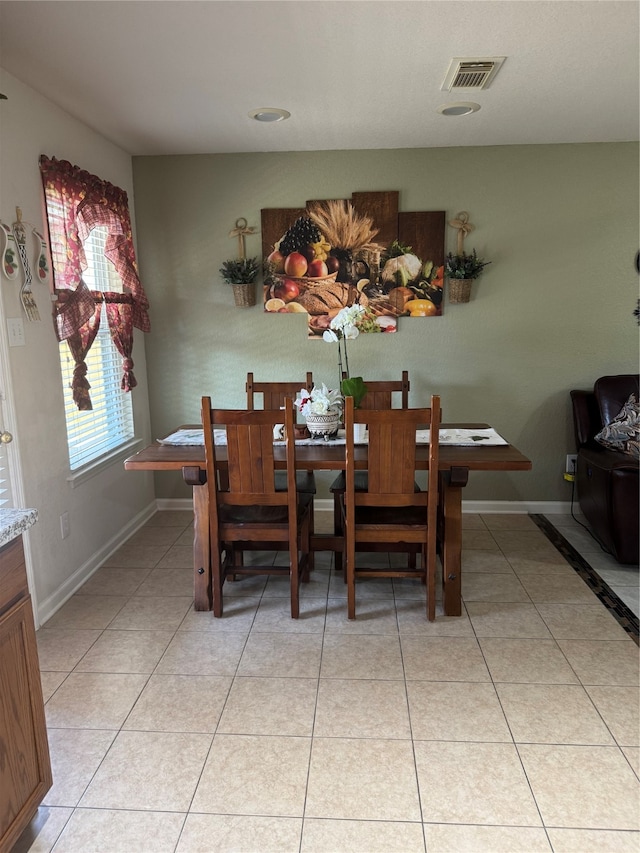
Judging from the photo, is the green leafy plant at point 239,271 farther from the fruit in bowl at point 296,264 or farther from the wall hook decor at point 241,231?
the fruit in bowl at point 296,264

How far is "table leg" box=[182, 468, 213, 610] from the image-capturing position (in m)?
2.93

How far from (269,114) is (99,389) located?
1.82 meters

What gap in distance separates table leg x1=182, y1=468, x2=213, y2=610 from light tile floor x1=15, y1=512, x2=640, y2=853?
8 cm

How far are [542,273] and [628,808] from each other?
319cm

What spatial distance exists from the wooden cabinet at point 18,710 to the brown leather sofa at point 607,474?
2.94m

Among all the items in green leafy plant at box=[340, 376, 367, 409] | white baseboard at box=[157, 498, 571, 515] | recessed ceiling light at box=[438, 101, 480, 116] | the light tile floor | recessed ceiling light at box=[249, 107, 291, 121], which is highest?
recessed ceiling light at box=[249, 107, 291, 121]

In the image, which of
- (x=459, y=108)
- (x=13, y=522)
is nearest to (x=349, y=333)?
(x=459, y=108)

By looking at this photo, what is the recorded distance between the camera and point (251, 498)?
9.16 ft

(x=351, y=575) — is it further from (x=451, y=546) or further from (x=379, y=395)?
(x=379, y=395)

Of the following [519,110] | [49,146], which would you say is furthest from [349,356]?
[49,146]

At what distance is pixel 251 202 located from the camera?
4.09m

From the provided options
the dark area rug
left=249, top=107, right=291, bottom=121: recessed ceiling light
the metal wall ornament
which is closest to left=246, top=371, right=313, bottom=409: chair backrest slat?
the metal wall ornament

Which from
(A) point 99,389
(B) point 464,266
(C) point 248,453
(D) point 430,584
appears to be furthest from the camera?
(B) point 464,266

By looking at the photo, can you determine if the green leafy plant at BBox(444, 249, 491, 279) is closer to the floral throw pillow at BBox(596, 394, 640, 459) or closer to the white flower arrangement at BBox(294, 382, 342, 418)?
the floral throw pillow at BBox(596, 394, 640, 459)
